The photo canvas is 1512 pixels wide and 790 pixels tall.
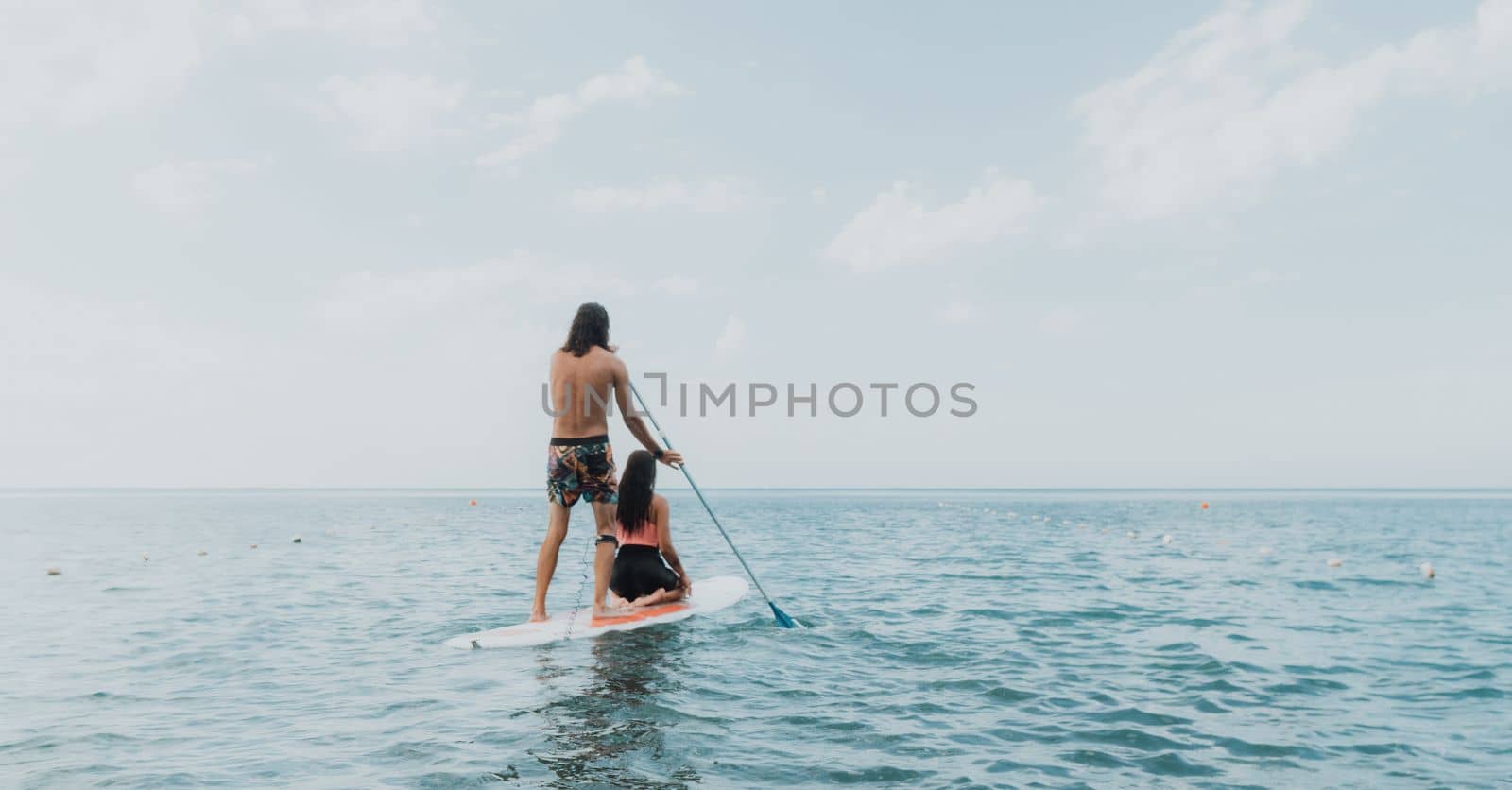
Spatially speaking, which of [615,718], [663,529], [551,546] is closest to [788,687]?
[615,718]

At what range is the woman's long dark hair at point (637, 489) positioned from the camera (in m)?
10.1

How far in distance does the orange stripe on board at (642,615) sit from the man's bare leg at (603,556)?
0.19 m

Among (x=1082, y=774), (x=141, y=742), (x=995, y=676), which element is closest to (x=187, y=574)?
(x=141, y=742)

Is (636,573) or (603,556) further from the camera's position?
(636,573)

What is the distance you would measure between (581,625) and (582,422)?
2.26 metres

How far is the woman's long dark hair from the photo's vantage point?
10.1 m

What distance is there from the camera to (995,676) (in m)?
7.88

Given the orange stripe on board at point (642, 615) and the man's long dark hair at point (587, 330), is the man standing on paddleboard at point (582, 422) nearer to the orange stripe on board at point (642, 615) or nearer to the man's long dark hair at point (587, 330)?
the man's long dark hair at point (587, 330)

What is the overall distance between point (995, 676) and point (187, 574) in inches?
719

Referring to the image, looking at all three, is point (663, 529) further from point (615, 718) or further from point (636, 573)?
point (615, 718)

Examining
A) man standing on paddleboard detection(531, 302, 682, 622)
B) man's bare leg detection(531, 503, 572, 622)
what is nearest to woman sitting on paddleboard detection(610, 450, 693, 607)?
man standing on paddleboard detection(531, 302, 682, 622)

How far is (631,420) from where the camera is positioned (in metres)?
9.65

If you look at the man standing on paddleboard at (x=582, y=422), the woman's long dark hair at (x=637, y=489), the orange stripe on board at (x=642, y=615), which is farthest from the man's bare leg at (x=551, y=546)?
the woman's long dark hair at (x=637, y=489)

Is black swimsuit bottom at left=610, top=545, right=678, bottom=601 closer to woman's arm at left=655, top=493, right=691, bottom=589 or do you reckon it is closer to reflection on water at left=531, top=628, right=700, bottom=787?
woman's arm at left=655, top=493, right=691, bottom=589
